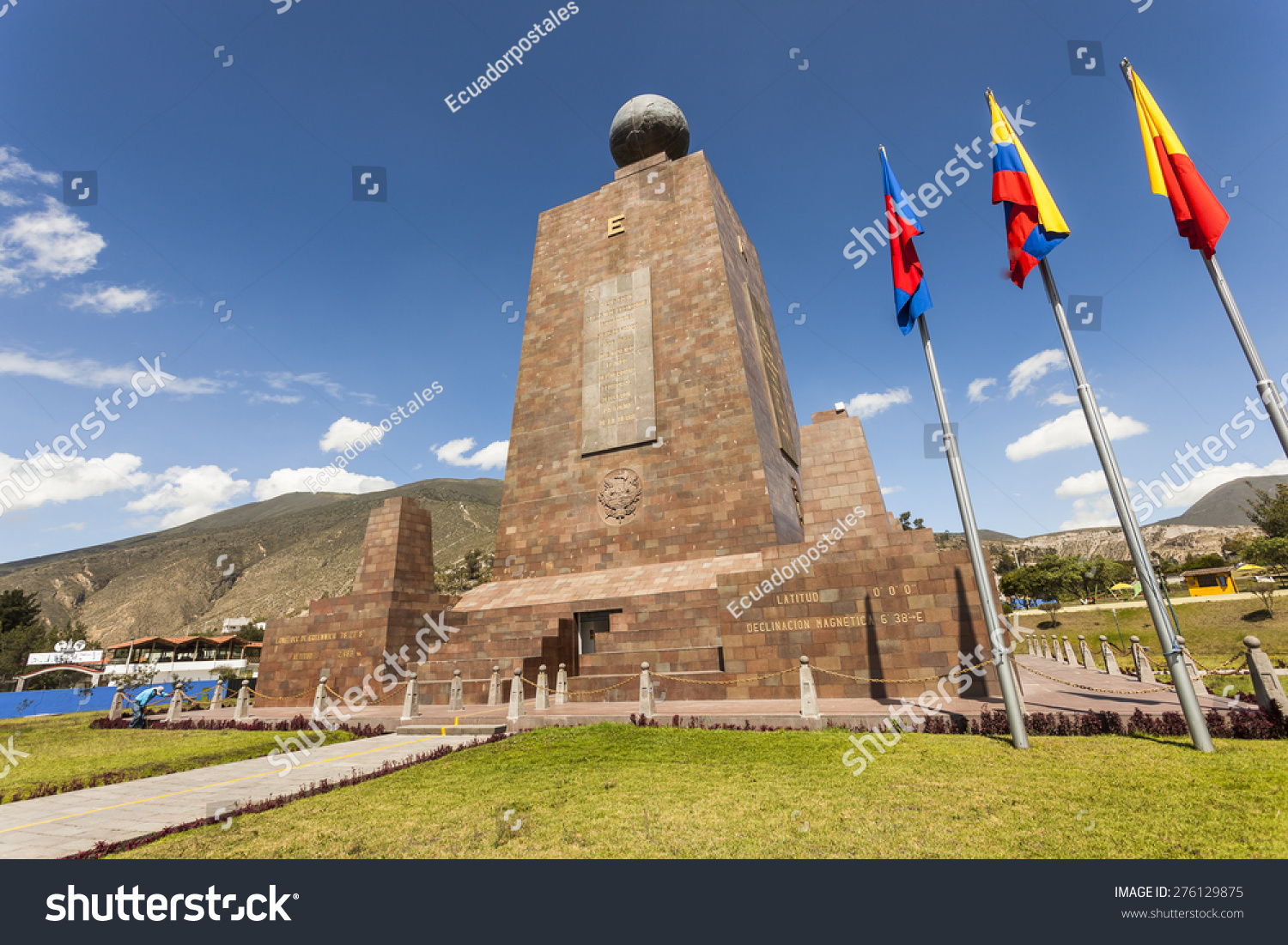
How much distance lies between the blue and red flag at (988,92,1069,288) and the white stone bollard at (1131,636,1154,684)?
31.6ft

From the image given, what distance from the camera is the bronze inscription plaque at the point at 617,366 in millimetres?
20562

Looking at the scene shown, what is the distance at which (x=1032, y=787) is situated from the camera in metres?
6.04

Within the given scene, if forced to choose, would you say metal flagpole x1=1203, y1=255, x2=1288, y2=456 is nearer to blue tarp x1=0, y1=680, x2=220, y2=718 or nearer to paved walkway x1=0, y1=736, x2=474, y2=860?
paved walkway x1=0, y1=736, x2=474, y2=860

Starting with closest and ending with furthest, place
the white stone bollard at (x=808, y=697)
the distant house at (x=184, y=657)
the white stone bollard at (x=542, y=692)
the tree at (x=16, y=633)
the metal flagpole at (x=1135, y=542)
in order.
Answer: the metal flagpole at (x=1135, y=542) → the white stone bollard at (x=808, y=697) → the white stone bollard at (x=542, y=692) → the tree at (x=16, y=633) → the distant house at (x=184, y=657)

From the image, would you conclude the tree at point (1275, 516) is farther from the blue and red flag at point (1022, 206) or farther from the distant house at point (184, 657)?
the distant house at point (184, 657)

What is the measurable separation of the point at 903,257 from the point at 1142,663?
11.1 meters

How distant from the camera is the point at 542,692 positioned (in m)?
14.3

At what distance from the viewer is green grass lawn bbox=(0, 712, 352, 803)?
9.79 metres

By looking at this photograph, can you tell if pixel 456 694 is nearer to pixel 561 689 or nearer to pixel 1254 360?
pixel 561 689

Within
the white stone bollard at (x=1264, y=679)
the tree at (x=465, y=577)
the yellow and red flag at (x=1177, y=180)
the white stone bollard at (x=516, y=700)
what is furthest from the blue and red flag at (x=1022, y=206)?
the tree at (x=465, y=577)

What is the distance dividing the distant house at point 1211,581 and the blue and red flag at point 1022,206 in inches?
2033

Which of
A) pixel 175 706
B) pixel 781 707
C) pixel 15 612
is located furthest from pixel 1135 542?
pixel 15 612

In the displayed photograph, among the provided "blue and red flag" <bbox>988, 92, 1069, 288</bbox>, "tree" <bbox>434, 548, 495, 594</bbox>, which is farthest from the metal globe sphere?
"tree" <bbox>434, 548, 495, 594</bbox>
